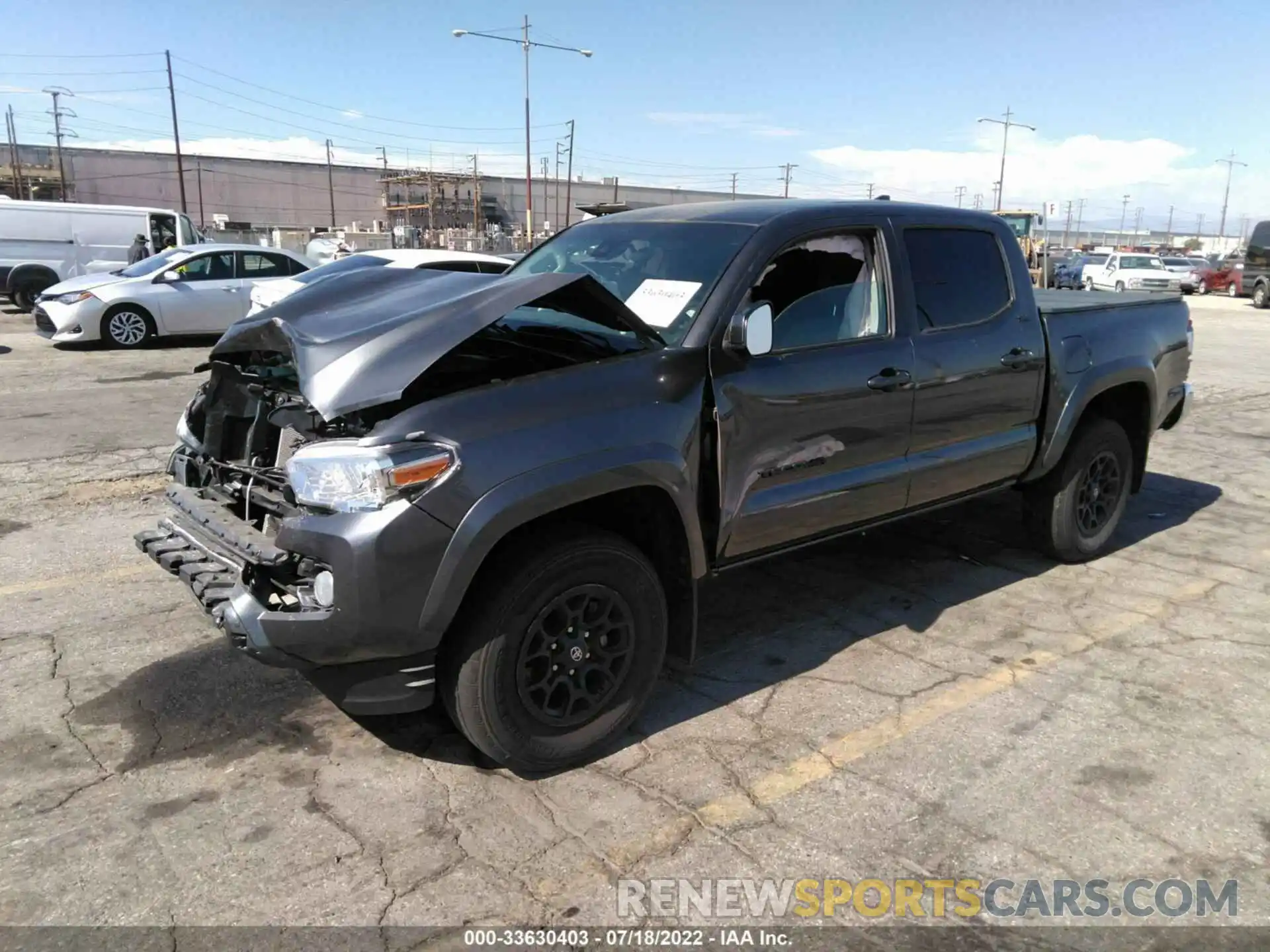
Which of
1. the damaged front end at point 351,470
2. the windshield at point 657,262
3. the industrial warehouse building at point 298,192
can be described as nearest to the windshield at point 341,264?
the windshield at point 657,262

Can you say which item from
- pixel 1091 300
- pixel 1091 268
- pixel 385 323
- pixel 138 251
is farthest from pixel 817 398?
pixel 1091 268

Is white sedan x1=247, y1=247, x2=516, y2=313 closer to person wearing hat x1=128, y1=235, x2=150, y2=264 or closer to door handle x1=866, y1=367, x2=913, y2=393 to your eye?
person wearing hat x1=128, y1=235, x2=150, y2=264

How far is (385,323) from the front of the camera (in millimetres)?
3150

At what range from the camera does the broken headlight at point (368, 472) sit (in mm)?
2758

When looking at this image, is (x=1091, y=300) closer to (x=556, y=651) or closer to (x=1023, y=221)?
(x=556, y=651)

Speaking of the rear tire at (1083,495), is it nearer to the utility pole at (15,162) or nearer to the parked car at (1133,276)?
the parked car at (1133,276)

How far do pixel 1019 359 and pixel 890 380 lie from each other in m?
1.01

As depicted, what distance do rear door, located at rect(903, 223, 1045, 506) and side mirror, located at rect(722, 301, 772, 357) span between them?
3.34ft

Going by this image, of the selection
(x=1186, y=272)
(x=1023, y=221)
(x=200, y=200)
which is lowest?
(x=1186, y=272)

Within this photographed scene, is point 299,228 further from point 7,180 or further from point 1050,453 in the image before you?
point 1050,453

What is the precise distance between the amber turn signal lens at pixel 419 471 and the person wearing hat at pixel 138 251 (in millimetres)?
19097

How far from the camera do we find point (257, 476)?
339 cm

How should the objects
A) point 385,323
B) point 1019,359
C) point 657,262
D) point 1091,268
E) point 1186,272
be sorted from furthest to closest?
point 1186,272
point 1091,268
point 1019,359
point 657,262
point 385,323

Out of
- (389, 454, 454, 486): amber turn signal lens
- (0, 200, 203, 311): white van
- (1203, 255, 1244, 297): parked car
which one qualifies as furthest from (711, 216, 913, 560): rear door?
(1203, 255, 1244, 297): parked car
